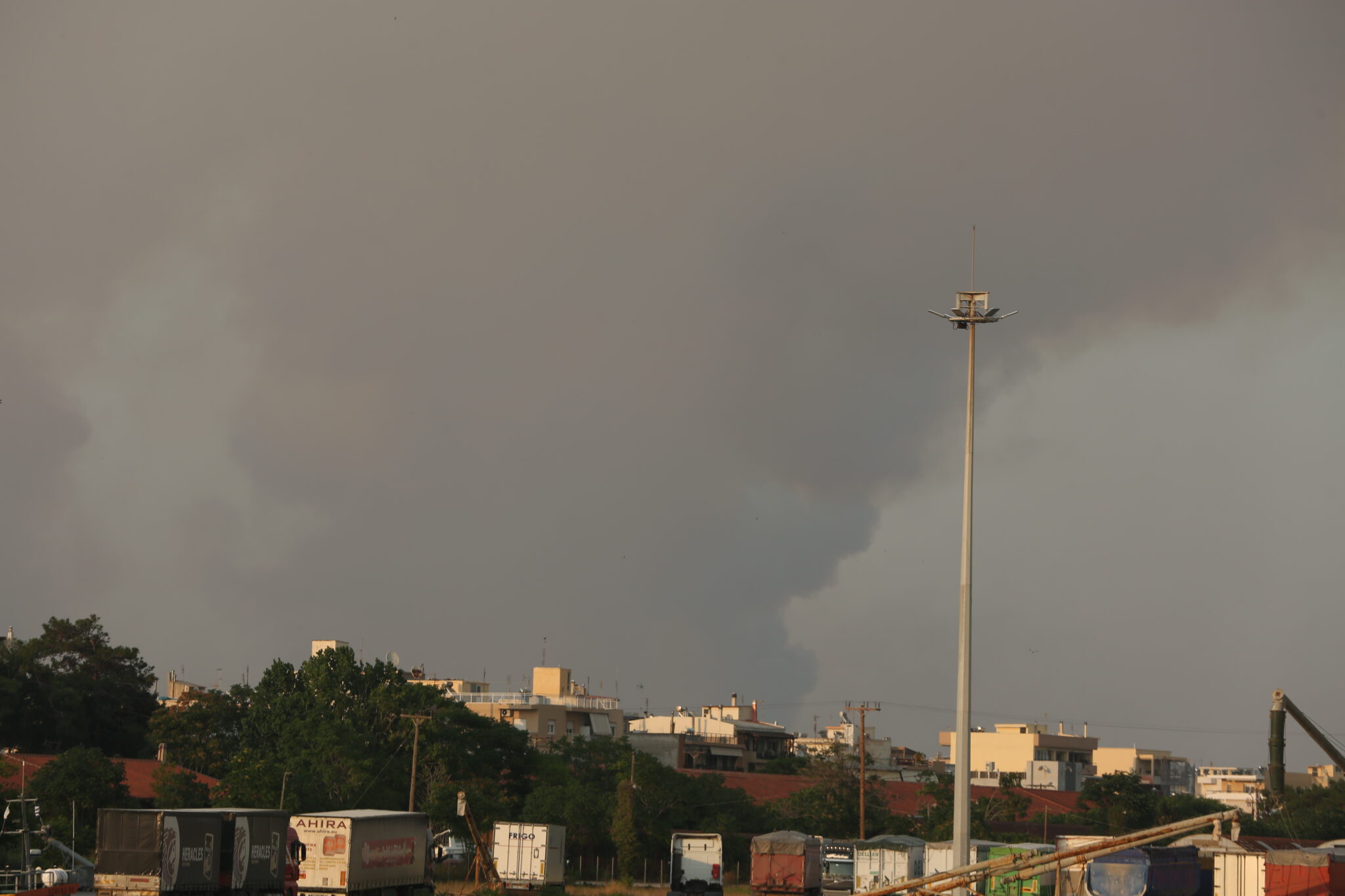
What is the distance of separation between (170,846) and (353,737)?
4182 cm

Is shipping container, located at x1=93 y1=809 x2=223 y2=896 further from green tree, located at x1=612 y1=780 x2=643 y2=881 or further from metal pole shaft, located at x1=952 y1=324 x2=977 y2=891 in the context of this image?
green tree, located at x1=612 y1=780 x2=643 y2=881

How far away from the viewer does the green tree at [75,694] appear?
94.4m

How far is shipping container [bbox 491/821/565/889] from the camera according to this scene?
190ft

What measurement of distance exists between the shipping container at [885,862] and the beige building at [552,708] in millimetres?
70300

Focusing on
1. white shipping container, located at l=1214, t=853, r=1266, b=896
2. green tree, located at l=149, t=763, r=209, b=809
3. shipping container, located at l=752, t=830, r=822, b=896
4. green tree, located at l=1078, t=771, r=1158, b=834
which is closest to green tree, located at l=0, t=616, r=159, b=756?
green tree, located at l=149, t=763, r=209, b=809

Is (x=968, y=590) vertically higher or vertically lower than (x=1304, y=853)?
higher

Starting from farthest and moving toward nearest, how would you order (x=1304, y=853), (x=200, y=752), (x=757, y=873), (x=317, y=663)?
(x=200, y=752) < (x=317, y=663) < (x=757, y=873) < (x=1304, y=853)

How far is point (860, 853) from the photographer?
5550 centimetres

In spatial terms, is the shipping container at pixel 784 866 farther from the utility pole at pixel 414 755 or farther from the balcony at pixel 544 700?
the balcony at pixel 544 700

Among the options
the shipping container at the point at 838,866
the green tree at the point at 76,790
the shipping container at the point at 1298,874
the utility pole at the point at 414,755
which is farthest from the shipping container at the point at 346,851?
the shipping container at the point at 1298,874

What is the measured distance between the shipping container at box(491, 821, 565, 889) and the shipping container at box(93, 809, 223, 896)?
2429 centimetres

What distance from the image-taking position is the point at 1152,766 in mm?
181375

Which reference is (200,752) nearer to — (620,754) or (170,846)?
(620,754)

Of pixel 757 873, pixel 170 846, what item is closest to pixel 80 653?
pixel 757 873
